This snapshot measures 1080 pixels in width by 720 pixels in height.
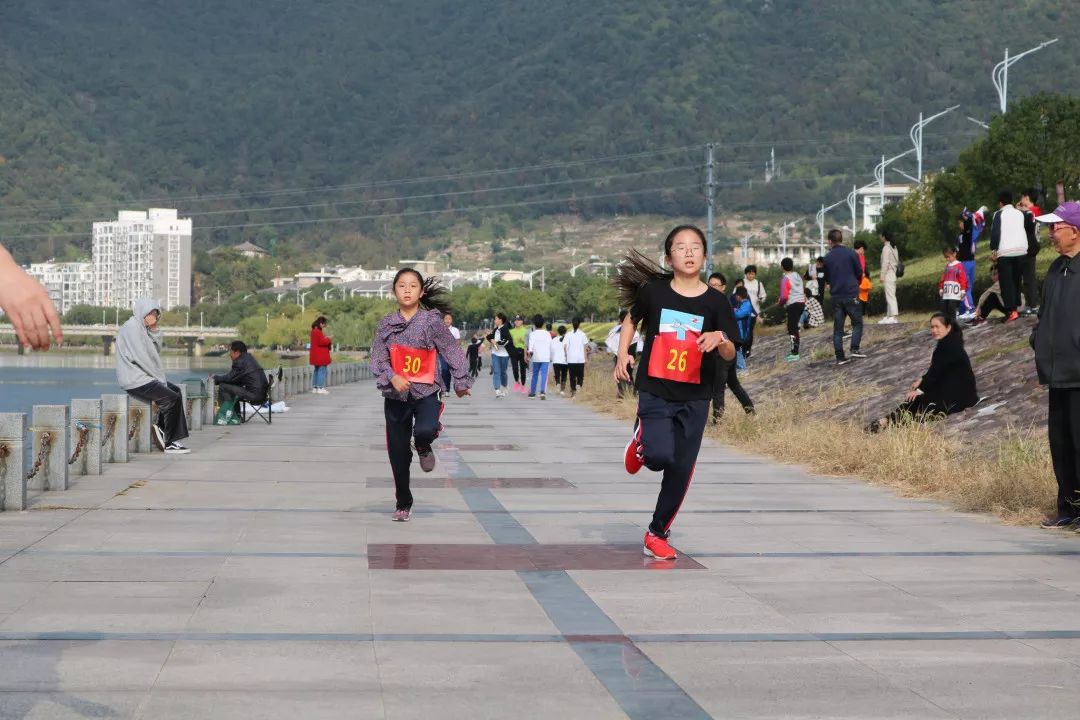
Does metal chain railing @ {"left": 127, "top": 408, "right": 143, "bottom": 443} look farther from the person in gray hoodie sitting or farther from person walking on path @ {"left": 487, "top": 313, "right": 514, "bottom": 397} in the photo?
person walking on path @ {"left": 487, "top": 313, "right": 514, "bottom": 397}

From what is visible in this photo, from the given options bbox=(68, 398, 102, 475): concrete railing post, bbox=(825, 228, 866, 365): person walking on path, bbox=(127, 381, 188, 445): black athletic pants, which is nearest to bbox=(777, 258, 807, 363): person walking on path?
bbox=(825, 228, 866, 365): person walking on path

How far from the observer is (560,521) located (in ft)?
36.1

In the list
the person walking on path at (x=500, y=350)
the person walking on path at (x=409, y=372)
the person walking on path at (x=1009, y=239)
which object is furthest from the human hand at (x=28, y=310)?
the person walking on path at (x=500, y=350)

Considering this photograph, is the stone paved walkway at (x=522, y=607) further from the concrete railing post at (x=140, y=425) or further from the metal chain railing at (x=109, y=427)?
the concrete railing post at (x=140, y=425)

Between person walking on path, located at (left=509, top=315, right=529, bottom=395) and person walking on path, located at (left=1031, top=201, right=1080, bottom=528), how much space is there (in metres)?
25.6

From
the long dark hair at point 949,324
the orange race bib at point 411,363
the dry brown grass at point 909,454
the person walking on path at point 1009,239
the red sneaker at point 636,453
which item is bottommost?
the dry brown grass at point 909,454

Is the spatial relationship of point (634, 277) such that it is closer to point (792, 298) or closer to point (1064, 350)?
point (1064, 350)

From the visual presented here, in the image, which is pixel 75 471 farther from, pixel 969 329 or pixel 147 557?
pixel 969 329

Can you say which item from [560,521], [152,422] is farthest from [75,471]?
[560,521]

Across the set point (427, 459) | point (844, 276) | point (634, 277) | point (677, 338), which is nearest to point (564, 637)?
point (677, 338)

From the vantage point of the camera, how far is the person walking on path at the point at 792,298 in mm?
25875

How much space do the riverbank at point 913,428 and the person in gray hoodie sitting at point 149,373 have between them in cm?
621

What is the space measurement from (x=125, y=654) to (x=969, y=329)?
18177mm

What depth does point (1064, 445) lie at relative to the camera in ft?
33.3
